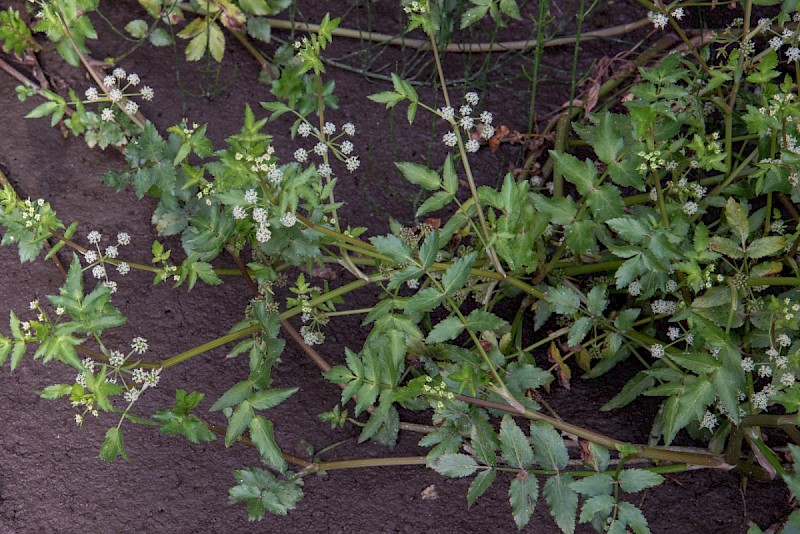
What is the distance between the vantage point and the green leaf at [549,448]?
1.88 metres

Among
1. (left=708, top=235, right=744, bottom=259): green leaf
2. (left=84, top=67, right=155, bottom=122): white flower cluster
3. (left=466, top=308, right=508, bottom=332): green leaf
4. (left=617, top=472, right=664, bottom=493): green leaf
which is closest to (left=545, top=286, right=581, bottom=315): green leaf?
(left=466, top=308, right=508, bottom=332): green leaf

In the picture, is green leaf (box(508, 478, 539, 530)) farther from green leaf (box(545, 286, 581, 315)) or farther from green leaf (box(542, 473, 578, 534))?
green leaf (box(545, 286, 581, 315))

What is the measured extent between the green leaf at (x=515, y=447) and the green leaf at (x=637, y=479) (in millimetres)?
219

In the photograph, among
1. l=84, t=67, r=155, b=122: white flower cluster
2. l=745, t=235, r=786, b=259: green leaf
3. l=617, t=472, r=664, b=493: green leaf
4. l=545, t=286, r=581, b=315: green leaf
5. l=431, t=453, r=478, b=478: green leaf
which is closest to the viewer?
l=617, t=472, r=664, b=493: green leaf

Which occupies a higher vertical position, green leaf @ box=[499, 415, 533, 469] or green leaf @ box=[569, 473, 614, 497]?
green leaf @ box=[499, 415, 533, 469]

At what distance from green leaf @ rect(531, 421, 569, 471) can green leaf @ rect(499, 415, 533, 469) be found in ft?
0.10

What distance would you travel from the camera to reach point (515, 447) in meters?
1.88

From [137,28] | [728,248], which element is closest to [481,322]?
[728,248]

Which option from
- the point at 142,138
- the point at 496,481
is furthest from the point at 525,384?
the point at 142,138

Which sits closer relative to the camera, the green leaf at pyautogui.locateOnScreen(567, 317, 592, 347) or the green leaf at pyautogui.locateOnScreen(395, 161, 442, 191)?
the green leaf at pyautogui.locateOnScreen(395, 161, 442, 191)

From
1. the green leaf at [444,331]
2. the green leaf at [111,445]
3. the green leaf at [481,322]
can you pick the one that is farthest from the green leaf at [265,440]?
the green leaf at [481,322]

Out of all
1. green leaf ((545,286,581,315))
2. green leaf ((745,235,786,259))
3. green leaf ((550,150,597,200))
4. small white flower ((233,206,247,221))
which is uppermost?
small white flower ((233,206,247,221))

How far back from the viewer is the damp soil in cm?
230

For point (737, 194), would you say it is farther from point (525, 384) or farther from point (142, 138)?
point (142, 138)
